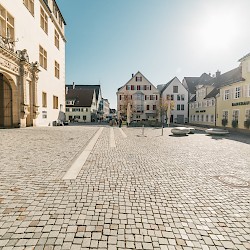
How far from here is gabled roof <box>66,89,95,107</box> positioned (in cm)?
6071

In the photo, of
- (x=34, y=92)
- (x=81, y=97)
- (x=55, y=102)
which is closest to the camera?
(x=34, y=92)

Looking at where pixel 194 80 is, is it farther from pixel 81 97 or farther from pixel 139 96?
pixel 81 97

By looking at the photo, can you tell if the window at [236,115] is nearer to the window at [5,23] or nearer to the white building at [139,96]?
the white building at [139,96]

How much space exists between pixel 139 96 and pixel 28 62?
3487cm

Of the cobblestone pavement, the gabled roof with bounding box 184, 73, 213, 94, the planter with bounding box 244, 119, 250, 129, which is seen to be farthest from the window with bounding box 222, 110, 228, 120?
the cobblestone pavement

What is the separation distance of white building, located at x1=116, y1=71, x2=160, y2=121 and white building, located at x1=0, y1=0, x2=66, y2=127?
23802 mm

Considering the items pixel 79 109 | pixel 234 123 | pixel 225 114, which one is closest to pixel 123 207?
pixel 234 123

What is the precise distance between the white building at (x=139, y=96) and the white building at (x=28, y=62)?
23802mm

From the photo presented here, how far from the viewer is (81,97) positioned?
2464 inches

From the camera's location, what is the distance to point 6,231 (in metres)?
2.65

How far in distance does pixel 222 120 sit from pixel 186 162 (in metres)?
26.1

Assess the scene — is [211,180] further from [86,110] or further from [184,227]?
[86,110]

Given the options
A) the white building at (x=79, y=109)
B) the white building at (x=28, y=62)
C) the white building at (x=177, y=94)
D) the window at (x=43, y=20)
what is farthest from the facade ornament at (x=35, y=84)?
the white building at (x=79, y=109)

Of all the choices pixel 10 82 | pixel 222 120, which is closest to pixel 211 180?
pixel 10 82
